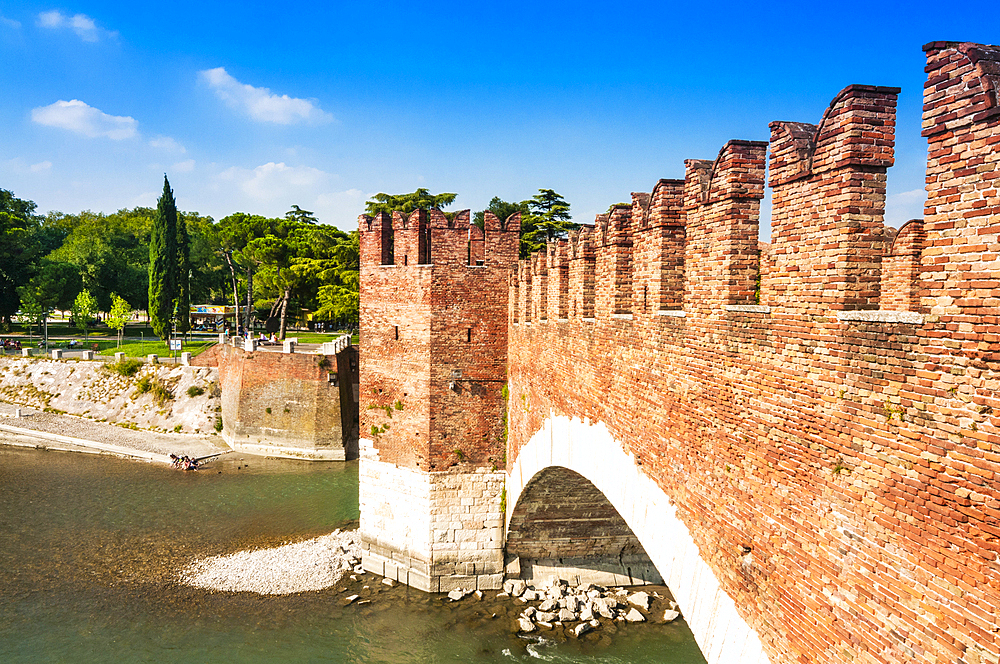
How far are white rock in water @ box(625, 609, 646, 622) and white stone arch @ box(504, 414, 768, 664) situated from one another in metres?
5.89

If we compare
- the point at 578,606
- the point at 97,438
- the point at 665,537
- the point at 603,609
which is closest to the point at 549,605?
the point at 578,606

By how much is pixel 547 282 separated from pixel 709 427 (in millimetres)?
6040

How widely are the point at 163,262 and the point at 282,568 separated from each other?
100 feet

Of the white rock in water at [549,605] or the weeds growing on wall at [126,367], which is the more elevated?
the weeds growing on wall at [126,367]

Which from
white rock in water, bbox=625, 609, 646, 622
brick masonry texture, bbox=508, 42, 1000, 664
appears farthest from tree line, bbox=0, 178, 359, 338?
brick masonry texture, bbox=508, 42, 1000, 664

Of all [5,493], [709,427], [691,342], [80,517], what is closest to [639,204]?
[691,342]

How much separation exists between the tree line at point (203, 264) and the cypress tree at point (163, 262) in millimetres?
64

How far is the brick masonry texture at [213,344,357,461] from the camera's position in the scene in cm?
2853

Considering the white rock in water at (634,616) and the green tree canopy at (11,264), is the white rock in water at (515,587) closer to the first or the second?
the white rock in water at (634,616)

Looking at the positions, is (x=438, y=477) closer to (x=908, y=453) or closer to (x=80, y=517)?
(x=908, y=453)

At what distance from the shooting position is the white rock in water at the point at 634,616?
46.7ft

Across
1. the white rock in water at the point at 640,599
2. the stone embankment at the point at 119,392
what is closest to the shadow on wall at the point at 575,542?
the white rock in water at the point at 640,599

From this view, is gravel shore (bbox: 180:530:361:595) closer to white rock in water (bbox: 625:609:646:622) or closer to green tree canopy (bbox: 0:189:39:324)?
white rock in water (bbox: 625:609:646:622)

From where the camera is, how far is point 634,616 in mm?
14297
